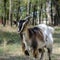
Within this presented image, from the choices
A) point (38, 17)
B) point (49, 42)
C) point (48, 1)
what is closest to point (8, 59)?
point (49, 42)

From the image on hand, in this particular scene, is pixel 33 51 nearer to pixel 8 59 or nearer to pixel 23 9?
pixel 8 59

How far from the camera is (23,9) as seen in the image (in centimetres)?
5416

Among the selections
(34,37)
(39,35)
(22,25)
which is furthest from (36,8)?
(22,25)

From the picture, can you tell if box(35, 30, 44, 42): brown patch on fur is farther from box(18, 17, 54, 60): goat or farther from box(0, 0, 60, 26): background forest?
box(0, 0, 60, 26): background forest

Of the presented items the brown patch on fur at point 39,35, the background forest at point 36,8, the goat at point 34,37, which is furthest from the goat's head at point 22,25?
the background forest at point 36,8

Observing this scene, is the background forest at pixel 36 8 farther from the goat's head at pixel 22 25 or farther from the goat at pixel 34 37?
the goat's head at pixel 22 25

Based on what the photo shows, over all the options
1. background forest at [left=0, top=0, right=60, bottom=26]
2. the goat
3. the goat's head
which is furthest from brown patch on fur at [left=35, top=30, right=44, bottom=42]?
background forest at [left=0, top=0, right=60, bottom=26]

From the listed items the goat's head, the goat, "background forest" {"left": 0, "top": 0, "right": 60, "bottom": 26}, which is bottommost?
"background forest" {"left": 0, "top": 0, "right": 60, "bottom": 26}

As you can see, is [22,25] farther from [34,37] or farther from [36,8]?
[36,8]

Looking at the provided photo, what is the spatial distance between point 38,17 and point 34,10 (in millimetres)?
3579

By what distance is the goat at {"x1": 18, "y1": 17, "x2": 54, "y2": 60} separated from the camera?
756 centimetres

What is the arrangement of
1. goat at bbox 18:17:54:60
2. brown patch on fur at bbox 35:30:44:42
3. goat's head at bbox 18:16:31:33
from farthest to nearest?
brown patch on fur at bbox 35:30:44:42, goat at bbox 18:17:54:60, goat's head at bbox 18:16:31:33

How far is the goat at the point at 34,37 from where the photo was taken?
7.56 meters

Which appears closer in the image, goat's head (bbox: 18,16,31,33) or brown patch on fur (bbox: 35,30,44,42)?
goat's head (bbox: 18,16,31,33)
